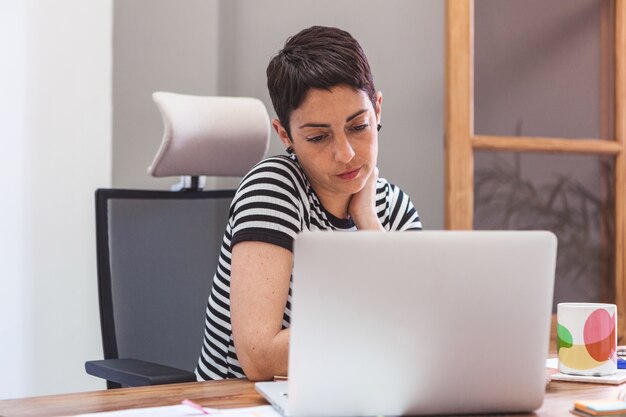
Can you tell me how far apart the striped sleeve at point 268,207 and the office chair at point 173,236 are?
32 cm

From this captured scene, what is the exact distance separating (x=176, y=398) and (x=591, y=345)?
65 cm

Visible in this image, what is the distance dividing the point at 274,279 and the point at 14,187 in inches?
42.6

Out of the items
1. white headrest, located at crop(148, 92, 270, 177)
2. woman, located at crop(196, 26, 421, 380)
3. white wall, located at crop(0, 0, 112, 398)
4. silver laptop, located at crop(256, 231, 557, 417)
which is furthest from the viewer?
white wall, located at crop(0, 0, 112, 398)

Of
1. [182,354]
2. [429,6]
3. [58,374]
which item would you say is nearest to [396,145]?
[429,6]

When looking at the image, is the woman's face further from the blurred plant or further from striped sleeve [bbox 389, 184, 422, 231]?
the blurred plant

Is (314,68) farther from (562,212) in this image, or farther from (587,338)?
(562,212)

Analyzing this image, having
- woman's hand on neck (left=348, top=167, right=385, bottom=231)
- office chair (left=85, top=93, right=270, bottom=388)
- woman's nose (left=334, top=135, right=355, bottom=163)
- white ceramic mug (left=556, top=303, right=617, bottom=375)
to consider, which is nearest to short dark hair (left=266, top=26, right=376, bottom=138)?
woman's nose (left=334, top=135, right=355, bottom=163)

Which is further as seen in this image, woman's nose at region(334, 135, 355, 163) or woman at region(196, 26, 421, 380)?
woman's nose at region(334, 135, 355, 163)

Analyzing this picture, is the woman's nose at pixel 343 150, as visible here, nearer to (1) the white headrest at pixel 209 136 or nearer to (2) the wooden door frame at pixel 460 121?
(1) the white headrest at pixel 209 136

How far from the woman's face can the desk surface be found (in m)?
0.52

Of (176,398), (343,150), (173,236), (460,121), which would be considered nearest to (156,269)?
(173,236)

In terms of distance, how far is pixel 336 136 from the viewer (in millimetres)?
1579

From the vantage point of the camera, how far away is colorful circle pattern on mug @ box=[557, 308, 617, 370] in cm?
125

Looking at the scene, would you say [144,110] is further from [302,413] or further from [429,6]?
[302,413]
